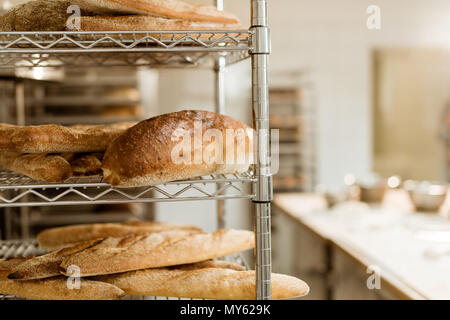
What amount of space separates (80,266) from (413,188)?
2118 mm

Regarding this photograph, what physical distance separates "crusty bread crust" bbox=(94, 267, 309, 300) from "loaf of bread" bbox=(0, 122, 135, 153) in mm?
315

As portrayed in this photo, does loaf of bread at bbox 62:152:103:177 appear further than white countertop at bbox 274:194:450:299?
No

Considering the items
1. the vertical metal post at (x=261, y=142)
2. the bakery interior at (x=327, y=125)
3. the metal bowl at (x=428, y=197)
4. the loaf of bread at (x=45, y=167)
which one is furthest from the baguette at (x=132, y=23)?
the metal bowl at (x=428, y=197)

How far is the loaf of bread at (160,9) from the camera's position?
104 centimetres

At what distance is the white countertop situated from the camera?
1.57 m

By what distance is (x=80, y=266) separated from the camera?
1.08 metres

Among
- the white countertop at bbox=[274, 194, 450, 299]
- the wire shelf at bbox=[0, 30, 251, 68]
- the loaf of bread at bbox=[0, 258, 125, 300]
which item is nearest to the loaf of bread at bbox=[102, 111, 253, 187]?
the wire shelf at bbox=[0, 30, 251, 68]

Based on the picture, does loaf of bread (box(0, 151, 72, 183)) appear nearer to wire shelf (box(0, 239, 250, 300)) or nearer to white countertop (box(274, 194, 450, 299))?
wire shelf (box(0, 239, 250, 300))

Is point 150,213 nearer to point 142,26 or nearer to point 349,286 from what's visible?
point 349,286

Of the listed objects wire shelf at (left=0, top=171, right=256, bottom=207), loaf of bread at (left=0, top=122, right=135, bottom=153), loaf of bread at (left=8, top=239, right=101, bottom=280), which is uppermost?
loaf of bread at (left=0, top=122, right=135, bottom=153)

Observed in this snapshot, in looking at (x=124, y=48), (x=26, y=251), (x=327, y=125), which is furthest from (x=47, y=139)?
(x=327, y=125)

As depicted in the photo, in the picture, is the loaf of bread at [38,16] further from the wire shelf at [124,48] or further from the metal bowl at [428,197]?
the metal bowl at [428,197]

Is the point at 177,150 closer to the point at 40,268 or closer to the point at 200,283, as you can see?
the point at 200,283
